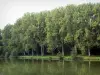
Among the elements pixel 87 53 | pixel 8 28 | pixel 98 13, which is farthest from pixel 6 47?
pixel 98 13

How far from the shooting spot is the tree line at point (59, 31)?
56.6 meters

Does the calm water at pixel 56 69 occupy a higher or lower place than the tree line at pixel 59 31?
lower

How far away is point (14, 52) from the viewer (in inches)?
2886

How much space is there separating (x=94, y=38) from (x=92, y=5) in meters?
8.13

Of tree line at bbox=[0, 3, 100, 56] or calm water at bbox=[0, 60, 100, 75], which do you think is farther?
tree line at bbox=[0, 3, 100, 56]

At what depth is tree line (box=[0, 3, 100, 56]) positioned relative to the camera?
5662 cm

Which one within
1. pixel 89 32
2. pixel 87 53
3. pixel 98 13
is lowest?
pixel 87 53

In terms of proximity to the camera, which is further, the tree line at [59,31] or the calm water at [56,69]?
the tree line at [59,31]

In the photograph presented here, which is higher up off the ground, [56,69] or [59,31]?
[59,31]

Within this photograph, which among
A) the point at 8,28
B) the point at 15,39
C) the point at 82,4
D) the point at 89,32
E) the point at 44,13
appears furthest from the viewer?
the point at 8,28

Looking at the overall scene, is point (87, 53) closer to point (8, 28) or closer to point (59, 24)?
point (59, 24)

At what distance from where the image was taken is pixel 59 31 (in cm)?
6122

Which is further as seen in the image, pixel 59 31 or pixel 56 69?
pixel 59 31

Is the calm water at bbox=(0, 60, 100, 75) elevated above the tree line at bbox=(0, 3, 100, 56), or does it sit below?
below
